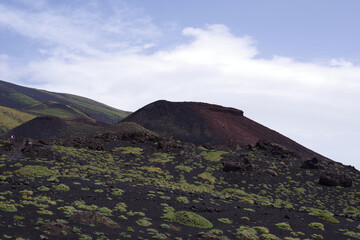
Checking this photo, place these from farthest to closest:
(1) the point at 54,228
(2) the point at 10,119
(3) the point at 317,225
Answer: (2) the point at 10,119 < (3) the point at 317,225 < (1) the point at 54,228

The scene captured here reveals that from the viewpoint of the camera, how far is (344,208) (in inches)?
1253

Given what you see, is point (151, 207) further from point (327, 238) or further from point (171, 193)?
point (327, 238)

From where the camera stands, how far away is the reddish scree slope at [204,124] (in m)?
66.5

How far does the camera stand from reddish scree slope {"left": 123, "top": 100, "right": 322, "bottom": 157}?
6650cm

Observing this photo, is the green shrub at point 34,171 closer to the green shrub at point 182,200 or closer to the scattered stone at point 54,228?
the green shrub at point 182,200

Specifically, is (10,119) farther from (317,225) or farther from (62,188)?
(317,225)

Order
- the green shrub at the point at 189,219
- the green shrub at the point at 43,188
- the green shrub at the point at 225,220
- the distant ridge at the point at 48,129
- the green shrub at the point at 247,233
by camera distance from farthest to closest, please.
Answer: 1. the distant ridge at the point at 48,129
2. the green shrub at the point at 43,188
3. the green shrub at the point at 225,220
4. the green shrub at the point at 189,219
5. the green shrub at the point at 247,233

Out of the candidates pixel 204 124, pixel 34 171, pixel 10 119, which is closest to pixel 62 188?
pixel 34 171

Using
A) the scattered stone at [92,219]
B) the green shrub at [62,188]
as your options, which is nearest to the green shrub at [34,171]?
the green shrub at [62,188]

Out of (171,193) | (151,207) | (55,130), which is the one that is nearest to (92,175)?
(171,193)

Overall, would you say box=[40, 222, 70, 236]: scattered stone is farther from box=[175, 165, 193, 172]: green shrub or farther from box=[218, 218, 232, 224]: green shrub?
box=[175, 165, 193, 172]: green shrub

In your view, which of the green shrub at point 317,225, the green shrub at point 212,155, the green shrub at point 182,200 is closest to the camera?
the green shrub at point 317,225

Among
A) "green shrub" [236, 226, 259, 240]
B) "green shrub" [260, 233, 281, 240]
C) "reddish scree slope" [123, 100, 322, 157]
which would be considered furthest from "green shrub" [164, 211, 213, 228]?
"reddish scree slope" [123, 100, 322, 157]

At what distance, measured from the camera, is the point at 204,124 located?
7169cm
